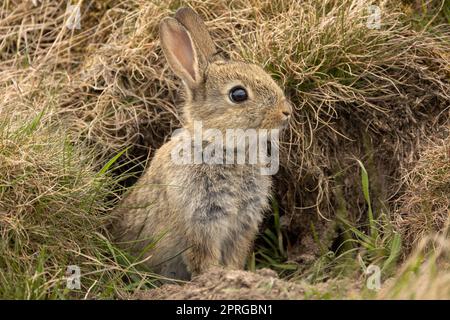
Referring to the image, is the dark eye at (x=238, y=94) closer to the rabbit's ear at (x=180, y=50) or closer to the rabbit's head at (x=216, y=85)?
the rabbit's head at (x=216, y=85)

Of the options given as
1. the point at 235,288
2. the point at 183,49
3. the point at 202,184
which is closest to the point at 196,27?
the point at 183,49

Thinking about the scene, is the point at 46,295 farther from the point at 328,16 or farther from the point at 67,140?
the point at 328,16

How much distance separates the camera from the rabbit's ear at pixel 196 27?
5711 millimetres

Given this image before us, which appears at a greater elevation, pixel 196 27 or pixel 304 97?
pixel 196 27

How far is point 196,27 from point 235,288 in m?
2.13

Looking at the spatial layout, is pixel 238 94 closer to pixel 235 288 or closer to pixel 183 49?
pixel 183 49

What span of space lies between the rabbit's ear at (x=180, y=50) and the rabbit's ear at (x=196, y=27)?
0.35ft

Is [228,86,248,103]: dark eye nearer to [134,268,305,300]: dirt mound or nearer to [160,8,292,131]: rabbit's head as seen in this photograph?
[160,8,292,131]: rabbit's head

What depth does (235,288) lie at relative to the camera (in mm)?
4441

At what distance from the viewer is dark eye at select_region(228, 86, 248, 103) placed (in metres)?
5.38

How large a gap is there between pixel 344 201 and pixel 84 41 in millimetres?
2666

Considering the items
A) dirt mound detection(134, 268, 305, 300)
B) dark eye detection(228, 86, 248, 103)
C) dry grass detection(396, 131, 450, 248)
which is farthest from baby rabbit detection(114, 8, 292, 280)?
dry grass detection(396, 131, 450, 248)

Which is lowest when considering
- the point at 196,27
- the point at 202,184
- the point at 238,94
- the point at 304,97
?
the point at 202,184

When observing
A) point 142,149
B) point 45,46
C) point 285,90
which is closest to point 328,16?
point 285,90
